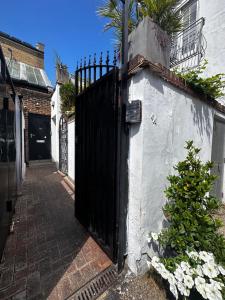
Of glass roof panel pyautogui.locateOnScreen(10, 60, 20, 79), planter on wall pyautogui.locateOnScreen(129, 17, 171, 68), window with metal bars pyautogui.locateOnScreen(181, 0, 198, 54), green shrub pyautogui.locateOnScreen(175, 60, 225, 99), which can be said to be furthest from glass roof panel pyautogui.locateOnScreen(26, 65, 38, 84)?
green shrub pyautogui.locateOnScreen(175, 60, 225, 99)

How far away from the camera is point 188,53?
203 inches

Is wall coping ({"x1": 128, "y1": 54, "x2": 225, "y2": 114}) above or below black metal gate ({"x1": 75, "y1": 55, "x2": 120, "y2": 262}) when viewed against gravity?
above

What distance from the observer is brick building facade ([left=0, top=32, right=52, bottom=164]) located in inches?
356

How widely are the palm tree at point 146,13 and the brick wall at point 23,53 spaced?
41.4 feet

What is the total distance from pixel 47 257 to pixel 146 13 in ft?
13.8

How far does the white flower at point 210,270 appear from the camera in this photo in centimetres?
140

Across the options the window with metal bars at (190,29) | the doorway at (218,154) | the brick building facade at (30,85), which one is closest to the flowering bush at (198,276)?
the doorway at (218,154)

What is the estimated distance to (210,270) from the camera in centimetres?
142

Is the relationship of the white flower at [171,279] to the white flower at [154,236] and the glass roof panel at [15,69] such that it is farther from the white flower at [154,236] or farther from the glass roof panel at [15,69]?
the glass roof panel at [15,69]

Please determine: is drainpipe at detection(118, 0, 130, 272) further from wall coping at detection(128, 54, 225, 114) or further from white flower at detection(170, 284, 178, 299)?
white flower at detection(170, 284, 178, 299)

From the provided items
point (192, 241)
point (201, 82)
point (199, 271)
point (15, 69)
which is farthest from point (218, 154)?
point (15, 69)

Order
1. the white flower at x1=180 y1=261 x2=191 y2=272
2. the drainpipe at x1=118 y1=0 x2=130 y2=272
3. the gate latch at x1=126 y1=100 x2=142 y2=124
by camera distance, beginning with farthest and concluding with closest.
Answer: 1. the drainpipe at x1=118 y1=0 x2=130 y2=272
2. the gate latch at x1=126 y1=100 x2=142 y2=124
3. the white flower at x1=180 y1=261 x2=191 y2=272

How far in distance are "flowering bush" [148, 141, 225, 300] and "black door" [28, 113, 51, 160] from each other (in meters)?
8.95

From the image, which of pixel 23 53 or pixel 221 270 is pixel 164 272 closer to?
pixel 221 270
